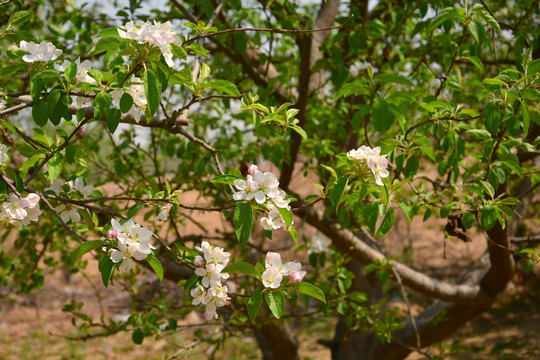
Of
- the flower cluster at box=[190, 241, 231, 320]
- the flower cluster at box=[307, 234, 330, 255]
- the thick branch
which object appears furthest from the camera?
the thick branch

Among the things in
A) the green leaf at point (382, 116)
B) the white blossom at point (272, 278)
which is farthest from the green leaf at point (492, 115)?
the white blossom at point (272, 278)

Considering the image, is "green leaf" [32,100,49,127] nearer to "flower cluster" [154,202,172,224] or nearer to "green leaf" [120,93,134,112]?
"green leaf" [120,93,134,112]

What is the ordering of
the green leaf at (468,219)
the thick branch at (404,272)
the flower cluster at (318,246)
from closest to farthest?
the green leaf at (468,219) → the flower cluster at (318,246) → the thick branch at (404,272)

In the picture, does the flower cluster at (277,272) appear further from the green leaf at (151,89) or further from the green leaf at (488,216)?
the green leaf at (488,216)

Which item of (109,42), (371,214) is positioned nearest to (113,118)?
(109,42)

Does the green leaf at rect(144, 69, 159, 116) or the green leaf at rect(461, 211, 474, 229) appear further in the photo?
the green leaf at rect(461, 211, 474, 229)

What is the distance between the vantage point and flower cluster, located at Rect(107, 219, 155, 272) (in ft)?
4.04

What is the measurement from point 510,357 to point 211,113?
3.62 meters

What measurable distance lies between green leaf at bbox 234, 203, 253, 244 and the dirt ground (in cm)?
303

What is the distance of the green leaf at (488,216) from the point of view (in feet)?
5.74

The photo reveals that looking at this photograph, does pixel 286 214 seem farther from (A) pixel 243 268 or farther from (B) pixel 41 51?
(B) pixel 41 51

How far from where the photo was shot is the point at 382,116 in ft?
4.99

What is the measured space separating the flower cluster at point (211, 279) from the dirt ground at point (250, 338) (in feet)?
9.33

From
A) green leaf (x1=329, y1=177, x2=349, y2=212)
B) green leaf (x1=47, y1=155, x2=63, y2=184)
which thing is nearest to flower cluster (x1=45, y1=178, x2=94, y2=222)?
green leaf (x1=47, y1=155, x2=63, y2=184)
